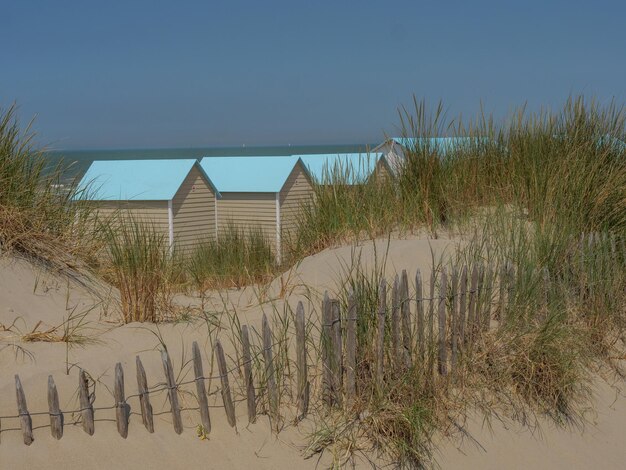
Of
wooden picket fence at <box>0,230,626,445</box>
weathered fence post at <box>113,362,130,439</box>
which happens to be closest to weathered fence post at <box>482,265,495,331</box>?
wooden picket fence at <box>0,230,626,445</box>

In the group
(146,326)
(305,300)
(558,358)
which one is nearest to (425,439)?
(558,358)

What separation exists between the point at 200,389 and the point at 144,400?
32 cm

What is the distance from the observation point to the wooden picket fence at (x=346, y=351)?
4164 mm

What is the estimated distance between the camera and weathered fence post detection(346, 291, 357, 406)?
4.70 meters

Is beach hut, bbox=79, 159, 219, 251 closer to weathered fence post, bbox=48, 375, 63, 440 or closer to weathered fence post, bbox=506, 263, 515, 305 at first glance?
weathered fence post, bbox=506, 263, 515, 305

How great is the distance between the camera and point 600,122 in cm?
855

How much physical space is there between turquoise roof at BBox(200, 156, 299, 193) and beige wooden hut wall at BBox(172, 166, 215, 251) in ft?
4.55

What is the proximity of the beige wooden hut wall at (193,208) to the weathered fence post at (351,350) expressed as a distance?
16493mm

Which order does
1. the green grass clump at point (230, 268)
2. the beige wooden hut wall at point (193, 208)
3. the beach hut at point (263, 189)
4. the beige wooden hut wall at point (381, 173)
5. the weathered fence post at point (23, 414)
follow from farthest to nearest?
the beach hut at point (263, 189), the beige wooden hut wall at point (193, 208), the beige wooden hut wall at point (381, 173), the green grass clump at point (230, 268), the weathered fence post at point (23, 414)

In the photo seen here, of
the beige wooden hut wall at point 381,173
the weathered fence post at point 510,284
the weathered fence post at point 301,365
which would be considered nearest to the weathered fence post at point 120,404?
the weathered fence post at point 301,365

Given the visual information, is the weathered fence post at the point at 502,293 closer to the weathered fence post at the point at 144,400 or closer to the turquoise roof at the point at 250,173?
the weathered fence post at the point at 144,400

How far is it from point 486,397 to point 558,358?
1.91 ft

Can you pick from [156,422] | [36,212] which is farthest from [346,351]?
[36,212]

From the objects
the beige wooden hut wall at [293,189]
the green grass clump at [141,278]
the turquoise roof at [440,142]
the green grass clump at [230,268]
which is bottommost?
the green grass clump at [230,268]
